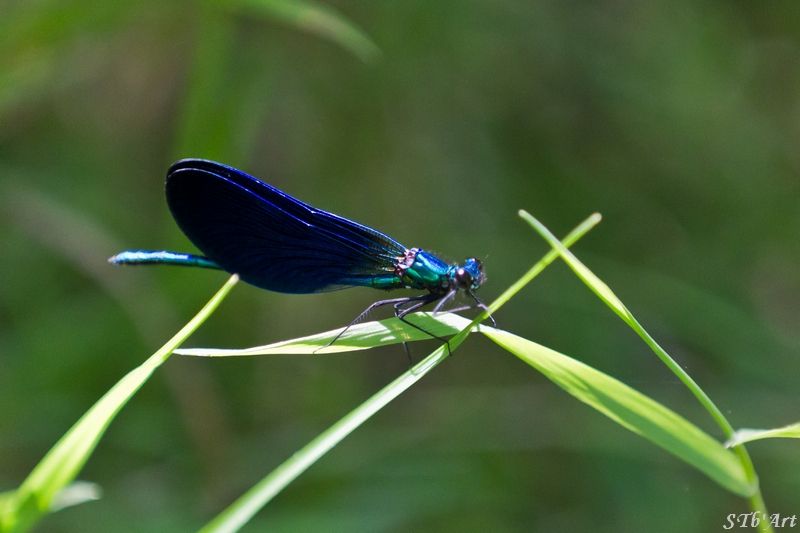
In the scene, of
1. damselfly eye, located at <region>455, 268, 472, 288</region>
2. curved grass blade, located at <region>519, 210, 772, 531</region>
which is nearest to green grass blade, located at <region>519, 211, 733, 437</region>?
curved grass blade, located at <region>519, 210, 772, 531</region>

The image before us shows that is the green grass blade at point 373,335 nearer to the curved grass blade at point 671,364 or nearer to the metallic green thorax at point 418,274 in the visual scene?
the curved grass blade at point 671,364

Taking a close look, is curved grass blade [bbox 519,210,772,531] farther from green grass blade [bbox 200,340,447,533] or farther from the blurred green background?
the blurred green background

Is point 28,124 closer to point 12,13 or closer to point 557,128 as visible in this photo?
point 12,13

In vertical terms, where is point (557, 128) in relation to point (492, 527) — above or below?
above

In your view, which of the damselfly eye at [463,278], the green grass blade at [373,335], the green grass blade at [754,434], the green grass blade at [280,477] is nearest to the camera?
the green grass blade at [280,477]

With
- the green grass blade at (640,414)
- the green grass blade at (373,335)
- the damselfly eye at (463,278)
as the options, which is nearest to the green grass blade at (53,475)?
the green grass blade at (373,335)

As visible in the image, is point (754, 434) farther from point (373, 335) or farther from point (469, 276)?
point (469, 276)

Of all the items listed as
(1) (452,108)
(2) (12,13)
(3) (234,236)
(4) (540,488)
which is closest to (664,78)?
(1) (452,108)
